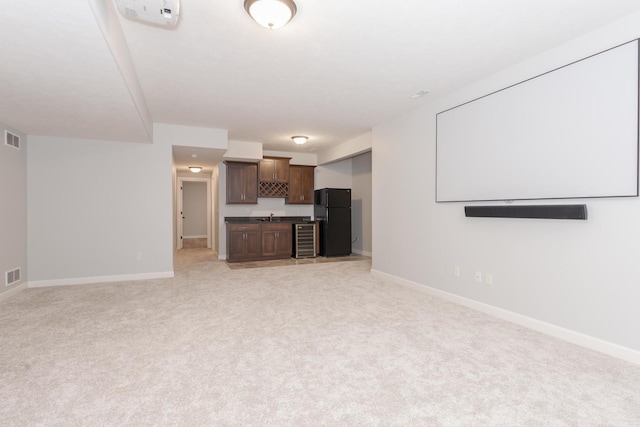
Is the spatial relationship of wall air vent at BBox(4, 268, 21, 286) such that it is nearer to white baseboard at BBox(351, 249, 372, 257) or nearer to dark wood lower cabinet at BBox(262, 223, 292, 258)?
dark wood lower cabinet at BBox(262, 223, 292, 258)

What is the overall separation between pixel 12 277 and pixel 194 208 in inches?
322

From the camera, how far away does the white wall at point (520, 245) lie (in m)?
2.45

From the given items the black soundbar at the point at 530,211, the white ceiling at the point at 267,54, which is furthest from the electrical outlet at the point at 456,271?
the white ceiling at the point at 267,54

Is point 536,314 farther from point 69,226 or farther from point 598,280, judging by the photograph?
point 69,226

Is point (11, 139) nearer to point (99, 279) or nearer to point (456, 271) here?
point (99, 279)

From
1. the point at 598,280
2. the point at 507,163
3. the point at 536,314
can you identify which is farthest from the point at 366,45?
the point at 536,314

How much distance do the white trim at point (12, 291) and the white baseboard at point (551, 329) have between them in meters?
5.35

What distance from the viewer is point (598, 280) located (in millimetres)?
2572

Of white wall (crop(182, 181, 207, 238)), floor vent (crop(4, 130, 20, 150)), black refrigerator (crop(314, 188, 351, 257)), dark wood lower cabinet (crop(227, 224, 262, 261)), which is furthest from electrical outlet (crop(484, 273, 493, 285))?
white wall (crop(182, 181, 207, 238))

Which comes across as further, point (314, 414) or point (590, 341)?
point (590, 341)

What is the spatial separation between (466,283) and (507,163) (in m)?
1.42

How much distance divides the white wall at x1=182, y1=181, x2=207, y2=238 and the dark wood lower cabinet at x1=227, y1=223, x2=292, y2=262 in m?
5.86

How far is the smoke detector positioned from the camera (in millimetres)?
1941

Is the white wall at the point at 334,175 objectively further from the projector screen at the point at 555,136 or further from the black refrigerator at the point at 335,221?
the projector screen at the point at 555,136
